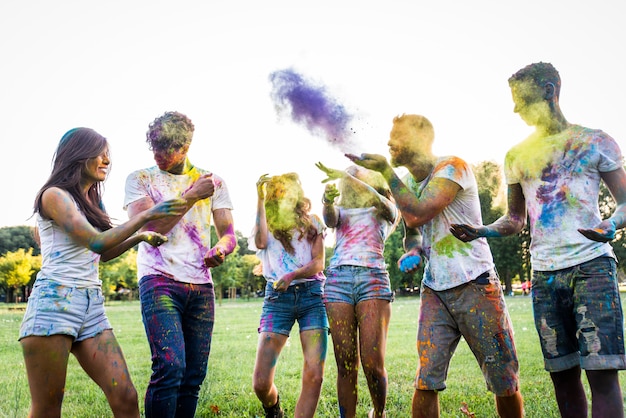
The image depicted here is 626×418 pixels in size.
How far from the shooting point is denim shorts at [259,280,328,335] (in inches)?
202

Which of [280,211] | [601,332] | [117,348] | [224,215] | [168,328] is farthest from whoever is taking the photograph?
[280,211]

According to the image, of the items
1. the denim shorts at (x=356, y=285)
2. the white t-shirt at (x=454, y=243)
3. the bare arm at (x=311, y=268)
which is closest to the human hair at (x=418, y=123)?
the white t-shirt at (x=454, y=243)

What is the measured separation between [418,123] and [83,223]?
98.0 inches

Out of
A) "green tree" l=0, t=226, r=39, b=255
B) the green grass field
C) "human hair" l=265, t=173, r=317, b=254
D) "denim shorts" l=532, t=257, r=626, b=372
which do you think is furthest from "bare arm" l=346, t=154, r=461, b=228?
"green tree" l=0, t=226, r=39, b=255

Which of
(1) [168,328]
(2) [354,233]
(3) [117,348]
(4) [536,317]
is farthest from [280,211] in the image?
(4) [536,317]

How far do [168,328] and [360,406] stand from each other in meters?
2.70

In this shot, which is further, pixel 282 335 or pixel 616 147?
pixel 282 335

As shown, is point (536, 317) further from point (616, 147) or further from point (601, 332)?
point (616, 147)

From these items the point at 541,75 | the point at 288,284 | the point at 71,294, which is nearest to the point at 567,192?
the point at 541,75

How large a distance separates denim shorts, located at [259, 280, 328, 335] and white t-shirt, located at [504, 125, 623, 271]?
202 centimetres

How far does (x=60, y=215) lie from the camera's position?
3.61 metres

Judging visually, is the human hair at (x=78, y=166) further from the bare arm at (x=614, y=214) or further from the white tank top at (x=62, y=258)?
the bare arm at (x=614, y=214)

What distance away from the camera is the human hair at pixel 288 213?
550 centimetres

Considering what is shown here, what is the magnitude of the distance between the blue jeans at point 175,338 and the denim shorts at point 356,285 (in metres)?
1.08
